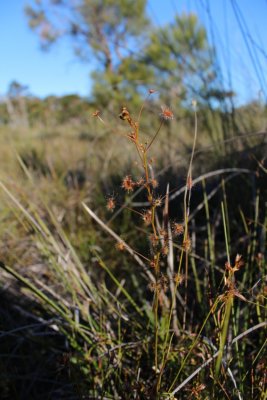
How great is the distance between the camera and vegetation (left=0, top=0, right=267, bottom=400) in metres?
0.51

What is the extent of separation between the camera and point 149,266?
0.85m

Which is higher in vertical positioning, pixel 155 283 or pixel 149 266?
pixel 155 283

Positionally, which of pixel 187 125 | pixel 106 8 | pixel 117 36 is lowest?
pixel 187 125

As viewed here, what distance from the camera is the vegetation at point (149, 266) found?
510mm

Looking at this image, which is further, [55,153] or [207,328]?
[55,153]

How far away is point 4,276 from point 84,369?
538mm

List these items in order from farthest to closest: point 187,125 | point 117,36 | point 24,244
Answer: point 117,36 → point 187,125 → point 24,244

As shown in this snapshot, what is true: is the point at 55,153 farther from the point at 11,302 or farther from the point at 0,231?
the point at 11,302

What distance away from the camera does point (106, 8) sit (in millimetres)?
15555

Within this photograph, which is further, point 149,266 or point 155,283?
point 149,266

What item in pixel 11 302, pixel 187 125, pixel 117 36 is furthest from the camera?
pixel 117 36

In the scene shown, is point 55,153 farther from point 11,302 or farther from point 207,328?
point 207,328

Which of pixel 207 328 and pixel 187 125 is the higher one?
pixel 187 125

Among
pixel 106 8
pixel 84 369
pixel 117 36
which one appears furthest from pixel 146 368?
pixel 106 8
